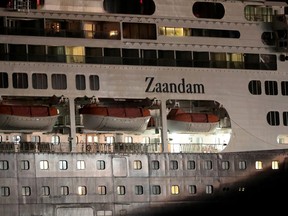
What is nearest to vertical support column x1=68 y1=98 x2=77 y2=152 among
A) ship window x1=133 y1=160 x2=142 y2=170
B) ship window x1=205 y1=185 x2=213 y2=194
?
ship window x1=133 y1=160 x2=142 y2=170

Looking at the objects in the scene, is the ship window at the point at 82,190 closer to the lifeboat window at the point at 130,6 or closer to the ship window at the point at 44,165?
the ship window at the point at 44,165

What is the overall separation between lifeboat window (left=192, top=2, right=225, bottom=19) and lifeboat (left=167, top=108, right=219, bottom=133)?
4491 mm

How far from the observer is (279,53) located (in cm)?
6125

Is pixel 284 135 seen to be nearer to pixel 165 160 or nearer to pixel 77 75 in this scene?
pixel 165 160

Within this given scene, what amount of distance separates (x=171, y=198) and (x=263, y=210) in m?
4.47

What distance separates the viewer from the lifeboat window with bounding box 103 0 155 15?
58.0m

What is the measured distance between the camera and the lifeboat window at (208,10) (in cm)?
5975

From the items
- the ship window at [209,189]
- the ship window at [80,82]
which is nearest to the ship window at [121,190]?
the ship window at [209,189]

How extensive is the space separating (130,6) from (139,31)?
1.11 meters

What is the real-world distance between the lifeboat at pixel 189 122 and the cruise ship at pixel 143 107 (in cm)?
5

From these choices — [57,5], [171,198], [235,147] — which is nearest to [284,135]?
[235,147]

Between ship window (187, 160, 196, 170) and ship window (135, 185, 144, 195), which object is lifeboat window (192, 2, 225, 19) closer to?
ship window (187, 160, 196, 170)


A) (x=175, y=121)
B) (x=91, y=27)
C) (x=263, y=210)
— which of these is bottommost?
(x=263, y=210)

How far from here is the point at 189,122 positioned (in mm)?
57844
